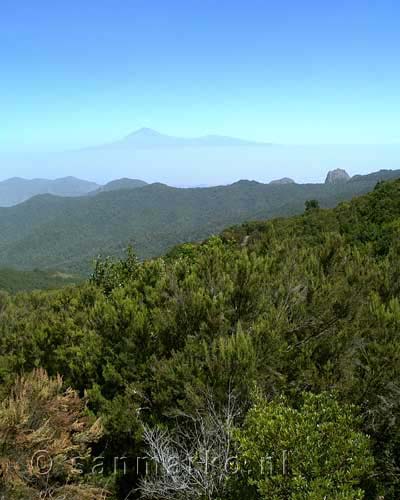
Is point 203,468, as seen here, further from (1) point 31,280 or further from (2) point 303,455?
(1) point 31,280

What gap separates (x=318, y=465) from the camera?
614 centimetres

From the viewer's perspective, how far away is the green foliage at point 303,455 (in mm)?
5988

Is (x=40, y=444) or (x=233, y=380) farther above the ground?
(x=233, y=380)

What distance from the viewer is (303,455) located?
20.2 feet

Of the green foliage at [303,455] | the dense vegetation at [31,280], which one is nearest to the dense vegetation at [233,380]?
the green foliage at [303,455]

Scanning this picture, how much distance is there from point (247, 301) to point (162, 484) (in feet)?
17.8

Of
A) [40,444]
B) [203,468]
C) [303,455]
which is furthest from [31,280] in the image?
[303,455]

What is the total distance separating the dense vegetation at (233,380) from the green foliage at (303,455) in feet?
0.07

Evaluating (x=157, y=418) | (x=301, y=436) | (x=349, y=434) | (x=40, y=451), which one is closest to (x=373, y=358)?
(x=349, y=434)

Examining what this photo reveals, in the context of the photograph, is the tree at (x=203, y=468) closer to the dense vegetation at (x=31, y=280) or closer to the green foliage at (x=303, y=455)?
the green foliage at (x=303, y=455)

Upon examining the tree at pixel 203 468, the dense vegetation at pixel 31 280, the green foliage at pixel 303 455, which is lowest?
the dense vegetation at pixel 31 280

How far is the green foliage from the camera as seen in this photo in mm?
5988

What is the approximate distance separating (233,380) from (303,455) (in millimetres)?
3411

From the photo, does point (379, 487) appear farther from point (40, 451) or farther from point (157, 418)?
point (40, 451)
